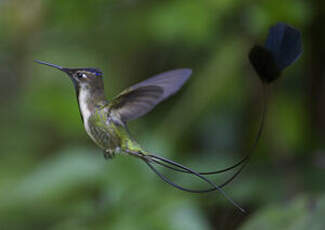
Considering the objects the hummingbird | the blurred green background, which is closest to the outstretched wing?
the hummingbird

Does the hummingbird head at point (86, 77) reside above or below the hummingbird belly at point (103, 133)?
above

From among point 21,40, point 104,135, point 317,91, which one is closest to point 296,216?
point 317,91

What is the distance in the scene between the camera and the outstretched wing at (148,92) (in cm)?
52

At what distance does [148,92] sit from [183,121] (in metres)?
0.96

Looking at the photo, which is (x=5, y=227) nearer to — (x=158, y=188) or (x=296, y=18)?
A: (x=158, y=188)

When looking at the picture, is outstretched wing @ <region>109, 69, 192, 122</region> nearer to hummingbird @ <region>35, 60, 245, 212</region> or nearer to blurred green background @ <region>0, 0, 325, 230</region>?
hummingbird @ <region>35, 60, 245, 212</region>

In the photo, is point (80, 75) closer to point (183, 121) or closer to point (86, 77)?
point (86, 77)

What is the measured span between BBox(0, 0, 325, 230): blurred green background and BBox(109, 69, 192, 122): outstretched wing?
0.63 meters

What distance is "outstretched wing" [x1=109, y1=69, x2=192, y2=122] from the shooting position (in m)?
0.52

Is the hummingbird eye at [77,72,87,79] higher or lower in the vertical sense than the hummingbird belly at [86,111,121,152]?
higher

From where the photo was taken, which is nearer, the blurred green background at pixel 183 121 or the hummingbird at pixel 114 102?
the hummingbird at pixel 114 102

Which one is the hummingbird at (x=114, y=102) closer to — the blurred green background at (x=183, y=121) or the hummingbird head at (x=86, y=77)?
the hummingbird head at (x=86, y=77)

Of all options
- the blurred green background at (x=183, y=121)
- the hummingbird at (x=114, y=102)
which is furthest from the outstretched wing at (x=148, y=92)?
the blurred green background at (x=183, y=121)

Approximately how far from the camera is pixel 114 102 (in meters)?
0.56
